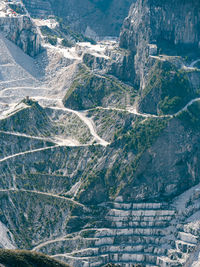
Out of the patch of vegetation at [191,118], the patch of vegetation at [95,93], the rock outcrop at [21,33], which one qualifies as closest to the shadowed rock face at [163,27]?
the patch of vegetation at [95,93]

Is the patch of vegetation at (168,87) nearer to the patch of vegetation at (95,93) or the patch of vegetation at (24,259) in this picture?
the patch of vegetation at (95,93)

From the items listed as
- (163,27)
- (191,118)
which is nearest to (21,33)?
(163,27)

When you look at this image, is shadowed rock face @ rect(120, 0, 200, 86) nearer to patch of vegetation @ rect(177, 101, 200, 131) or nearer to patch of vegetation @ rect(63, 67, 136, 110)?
patch of vegetation @ rect(63, 67, 136, 110)

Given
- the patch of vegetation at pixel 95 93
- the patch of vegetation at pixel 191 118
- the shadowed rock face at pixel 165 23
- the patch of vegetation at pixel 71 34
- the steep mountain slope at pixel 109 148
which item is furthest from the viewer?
the patch of vegetation at pixel 71 34

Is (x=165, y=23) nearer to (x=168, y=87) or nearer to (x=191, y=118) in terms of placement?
(x=168, y=87)

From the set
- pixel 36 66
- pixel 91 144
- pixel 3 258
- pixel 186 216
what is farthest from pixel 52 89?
pixel 3 258

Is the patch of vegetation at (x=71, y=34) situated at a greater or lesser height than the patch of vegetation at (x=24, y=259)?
greater

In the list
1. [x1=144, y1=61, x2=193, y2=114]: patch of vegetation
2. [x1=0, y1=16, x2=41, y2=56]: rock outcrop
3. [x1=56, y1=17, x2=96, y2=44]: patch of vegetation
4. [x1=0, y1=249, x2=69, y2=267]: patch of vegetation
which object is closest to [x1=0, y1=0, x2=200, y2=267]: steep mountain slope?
[x1=144, y1=61, x2=193, y2=114]: patch of vegetation
